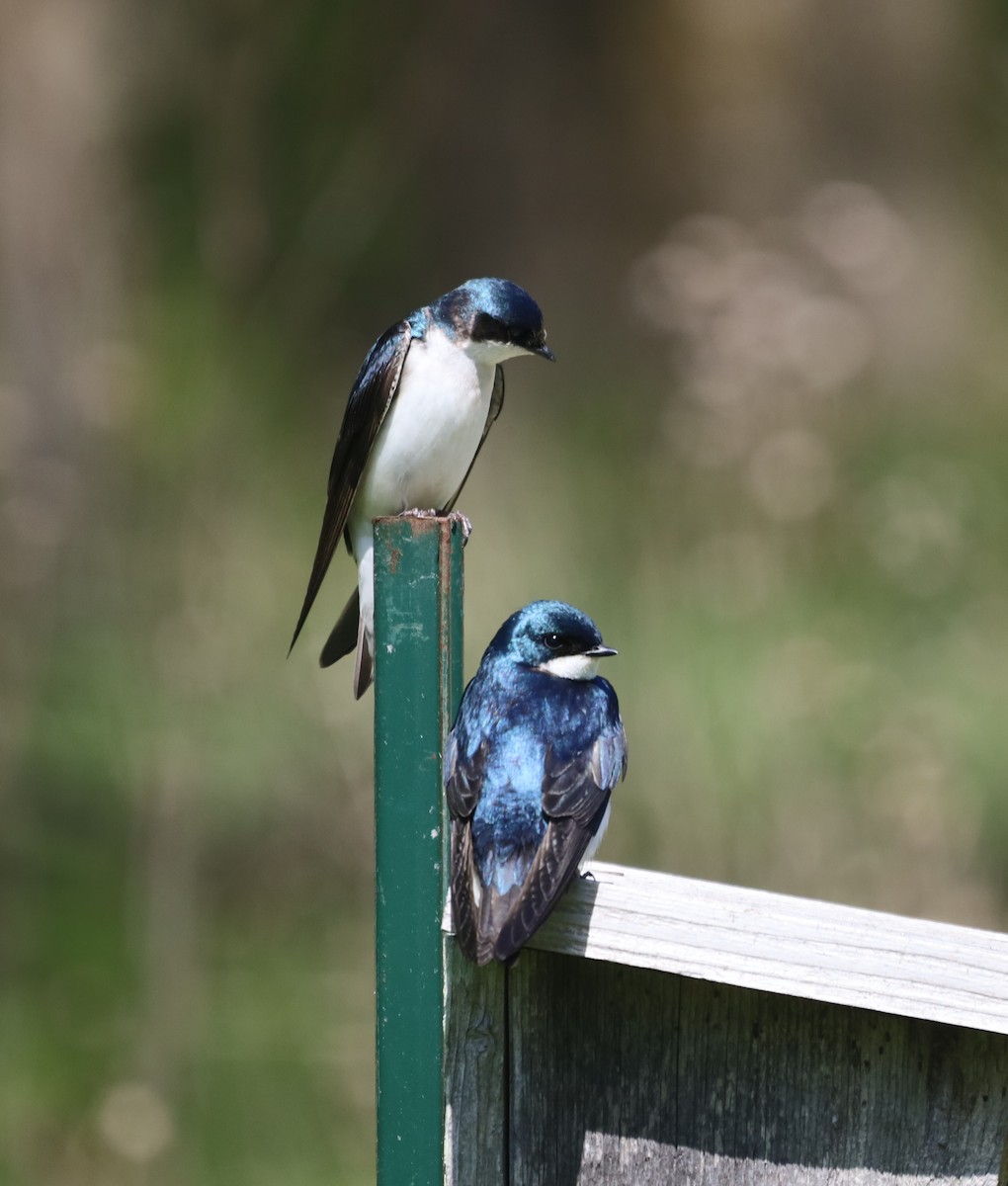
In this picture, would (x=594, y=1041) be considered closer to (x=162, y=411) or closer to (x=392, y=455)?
(x=392, y=455)

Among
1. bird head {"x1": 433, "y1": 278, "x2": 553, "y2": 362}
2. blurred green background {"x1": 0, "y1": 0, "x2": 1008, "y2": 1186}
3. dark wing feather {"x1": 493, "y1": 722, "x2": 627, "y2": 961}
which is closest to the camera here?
dark wing feather {"x1": 493, "y1": 722, "x2": 627, "y2": 961}

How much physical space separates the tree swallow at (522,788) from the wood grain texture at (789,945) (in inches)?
2.6

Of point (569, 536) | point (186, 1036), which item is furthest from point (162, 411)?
point (186, 1036)

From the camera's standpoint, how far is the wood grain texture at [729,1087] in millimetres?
1537

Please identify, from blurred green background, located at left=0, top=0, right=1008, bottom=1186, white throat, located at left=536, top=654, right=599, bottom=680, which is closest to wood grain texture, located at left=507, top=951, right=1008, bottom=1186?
white throat, located at left=536, top=654, right=599, bottom=680

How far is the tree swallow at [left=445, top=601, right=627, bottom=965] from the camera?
1544mm

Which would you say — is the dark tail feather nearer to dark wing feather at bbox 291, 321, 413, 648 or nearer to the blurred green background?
dark wing feather at bbox 291, 321, 413, 648

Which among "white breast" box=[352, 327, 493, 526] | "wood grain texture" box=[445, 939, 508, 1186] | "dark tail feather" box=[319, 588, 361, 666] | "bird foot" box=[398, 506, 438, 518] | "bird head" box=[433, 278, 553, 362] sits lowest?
"wood grain texture" box=[445, 939, 508, 1186]

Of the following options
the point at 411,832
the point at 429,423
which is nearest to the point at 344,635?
the point at 429,423

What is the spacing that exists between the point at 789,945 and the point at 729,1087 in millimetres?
233

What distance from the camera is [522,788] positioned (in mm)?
1646

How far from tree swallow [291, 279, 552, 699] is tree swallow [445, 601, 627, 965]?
0.85m

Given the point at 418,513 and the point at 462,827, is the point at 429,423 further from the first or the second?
the point at 462,827

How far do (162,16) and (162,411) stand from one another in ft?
5.94
